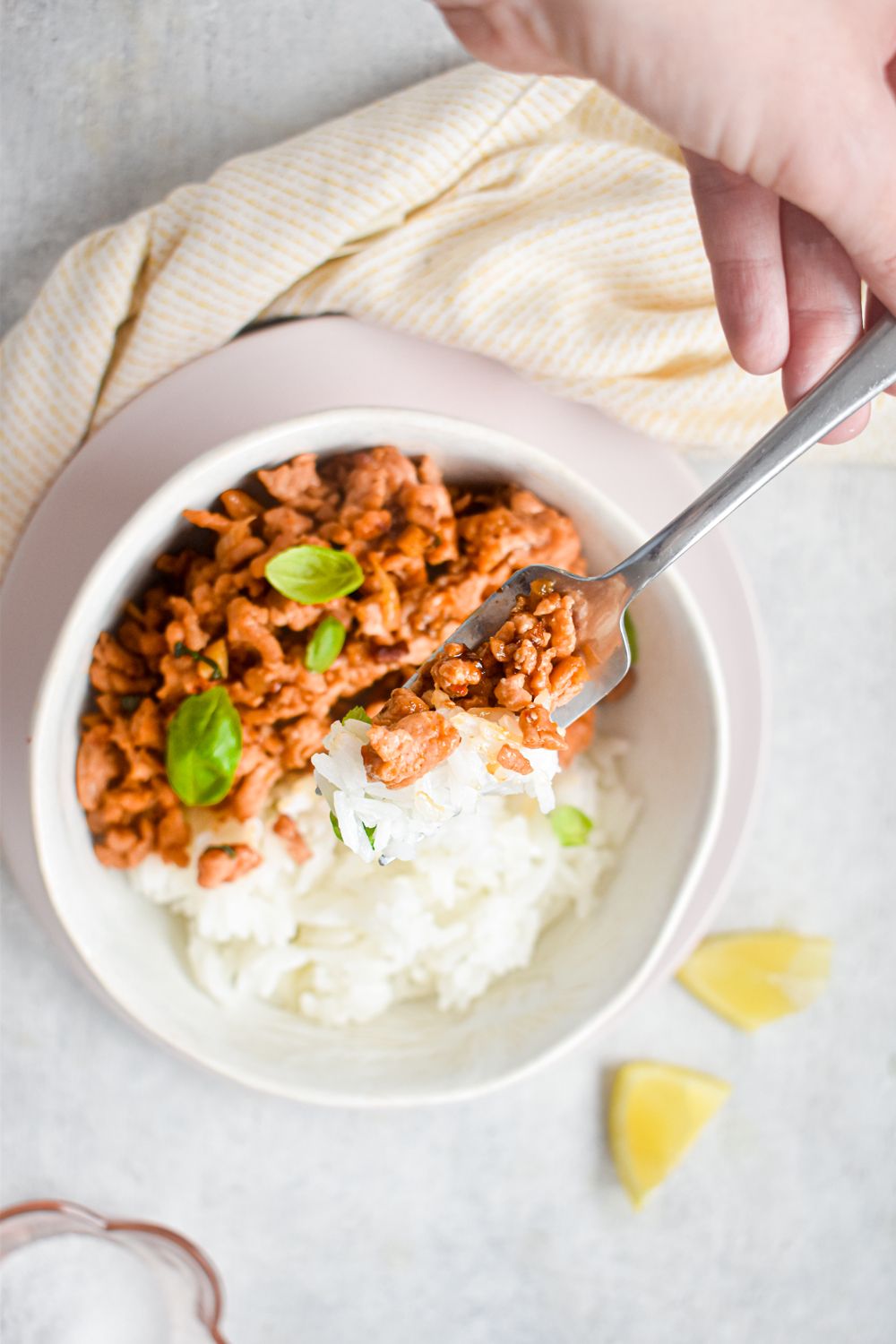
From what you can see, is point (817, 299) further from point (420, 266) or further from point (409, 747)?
point (409, 747)

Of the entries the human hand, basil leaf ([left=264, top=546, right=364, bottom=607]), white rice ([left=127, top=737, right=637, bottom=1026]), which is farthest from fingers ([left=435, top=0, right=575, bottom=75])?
white rice ([left=127, top=737, right=637, bottom=1026])

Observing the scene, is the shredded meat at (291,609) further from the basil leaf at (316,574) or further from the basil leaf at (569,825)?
the basil leaf at (569,825)

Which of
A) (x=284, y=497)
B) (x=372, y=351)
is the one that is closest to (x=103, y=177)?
(x=372, y=351)

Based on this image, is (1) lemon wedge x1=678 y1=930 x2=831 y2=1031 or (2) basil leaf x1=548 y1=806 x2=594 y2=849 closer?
(2) basil leaf x1=548 y1=806 x2=594 y2=849

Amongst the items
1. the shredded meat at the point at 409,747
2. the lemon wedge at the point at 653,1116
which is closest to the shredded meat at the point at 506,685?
the shredded meat at the point at 409,747

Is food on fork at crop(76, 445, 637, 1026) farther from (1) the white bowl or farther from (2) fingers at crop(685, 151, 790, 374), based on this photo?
(2) fingers at crop(685, 151, 790, 374)
